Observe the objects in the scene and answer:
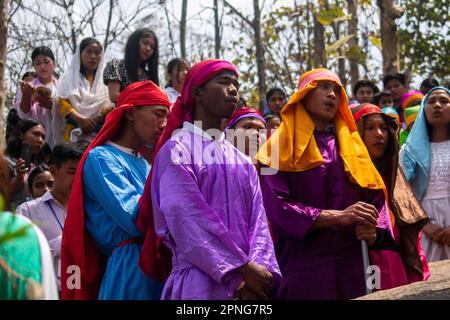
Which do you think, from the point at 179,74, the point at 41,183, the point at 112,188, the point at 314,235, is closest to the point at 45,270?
the point at 112,188

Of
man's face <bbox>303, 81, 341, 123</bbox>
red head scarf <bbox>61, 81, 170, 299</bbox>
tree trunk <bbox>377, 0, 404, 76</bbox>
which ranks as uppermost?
tree trunk <bbox>377, 0, 404, 76</bbox>

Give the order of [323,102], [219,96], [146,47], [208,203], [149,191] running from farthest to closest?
[146,47], [323,102], [219,96], [149,191], [208,203]

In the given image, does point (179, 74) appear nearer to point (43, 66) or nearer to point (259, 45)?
point (43, 66)

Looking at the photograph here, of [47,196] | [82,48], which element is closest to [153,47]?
[82,48]

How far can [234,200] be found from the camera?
177 inches

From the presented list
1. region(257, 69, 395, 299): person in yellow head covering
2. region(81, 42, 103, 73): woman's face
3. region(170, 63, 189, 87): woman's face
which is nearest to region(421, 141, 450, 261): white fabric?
region(257, 69, 395, 299): person in yellow head covering

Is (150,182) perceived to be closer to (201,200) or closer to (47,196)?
(201,200)

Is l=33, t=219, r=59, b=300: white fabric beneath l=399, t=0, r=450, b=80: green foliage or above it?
beneath

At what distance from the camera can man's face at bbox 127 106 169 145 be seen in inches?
199

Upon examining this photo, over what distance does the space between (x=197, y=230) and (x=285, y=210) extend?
0.99 meters

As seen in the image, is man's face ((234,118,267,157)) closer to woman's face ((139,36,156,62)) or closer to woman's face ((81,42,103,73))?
woman's face ((139,36,156,62))

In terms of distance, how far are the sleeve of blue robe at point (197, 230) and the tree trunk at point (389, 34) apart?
6.21 metres

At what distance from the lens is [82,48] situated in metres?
8.12

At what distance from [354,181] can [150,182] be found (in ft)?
4.65
